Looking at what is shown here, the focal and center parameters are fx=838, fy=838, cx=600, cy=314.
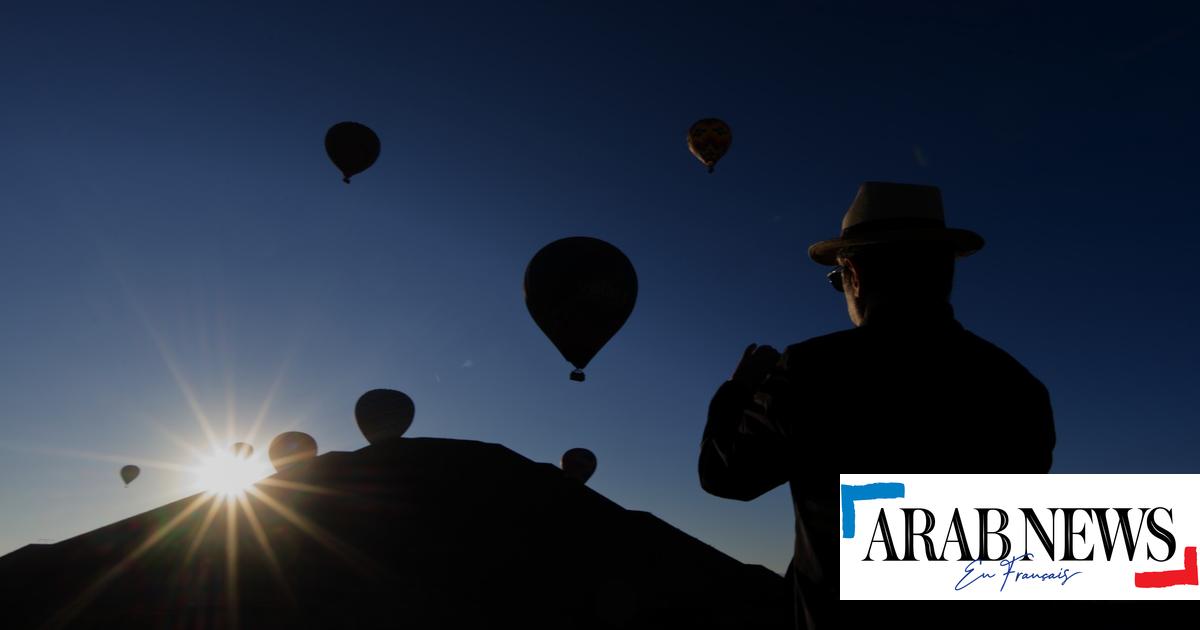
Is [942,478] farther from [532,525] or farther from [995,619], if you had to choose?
[532,525]

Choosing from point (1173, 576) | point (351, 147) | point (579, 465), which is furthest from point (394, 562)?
point (1173, 576)

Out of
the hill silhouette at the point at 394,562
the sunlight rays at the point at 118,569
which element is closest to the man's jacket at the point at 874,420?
the hill silhouette at the point at 394,562

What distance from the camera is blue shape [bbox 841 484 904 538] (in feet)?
8.61

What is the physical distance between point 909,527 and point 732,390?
85cm

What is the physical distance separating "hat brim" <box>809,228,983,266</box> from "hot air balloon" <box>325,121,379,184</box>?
97.0 ft

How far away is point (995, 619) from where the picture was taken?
2498mm

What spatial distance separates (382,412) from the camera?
4125 centimetres

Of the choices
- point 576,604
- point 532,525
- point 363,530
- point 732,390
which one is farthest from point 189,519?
point 732,390

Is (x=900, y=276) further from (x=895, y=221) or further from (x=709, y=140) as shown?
(x=709, y=140)

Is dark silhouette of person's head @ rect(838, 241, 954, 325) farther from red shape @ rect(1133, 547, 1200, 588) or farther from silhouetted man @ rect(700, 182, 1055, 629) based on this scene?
red shape @ rect(1133, 547, 1200, 588)

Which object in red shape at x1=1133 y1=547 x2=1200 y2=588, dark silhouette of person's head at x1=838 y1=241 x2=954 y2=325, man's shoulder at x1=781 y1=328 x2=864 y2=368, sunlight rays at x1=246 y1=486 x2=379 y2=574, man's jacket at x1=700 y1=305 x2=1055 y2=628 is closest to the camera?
man's jacket at x1=700 y1=305 x2=1055 y2=628

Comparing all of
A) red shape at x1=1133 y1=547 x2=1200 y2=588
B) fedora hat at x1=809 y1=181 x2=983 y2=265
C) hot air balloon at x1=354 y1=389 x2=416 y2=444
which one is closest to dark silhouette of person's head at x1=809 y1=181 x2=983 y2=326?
fedora hat at x1=809 y1=181 x2=983 y2=265

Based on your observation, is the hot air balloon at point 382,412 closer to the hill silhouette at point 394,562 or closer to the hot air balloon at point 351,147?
the hill silhouette at point 394,562

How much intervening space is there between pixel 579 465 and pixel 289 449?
1625 centimetres
